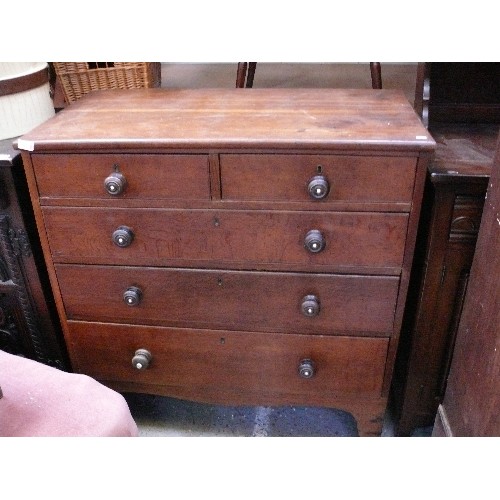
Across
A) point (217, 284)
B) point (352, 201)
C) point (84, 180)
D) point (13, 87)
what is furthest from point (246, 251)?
point (13, 87)

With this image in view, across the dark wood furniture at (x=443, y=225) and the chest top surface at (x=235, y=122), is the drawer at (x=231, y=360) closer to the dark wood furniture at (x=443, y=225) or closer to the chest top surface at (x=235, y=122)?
the dark wood furniture at (x=443, y=225)

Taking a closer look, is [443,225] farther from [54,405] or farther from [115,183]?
[54,405]

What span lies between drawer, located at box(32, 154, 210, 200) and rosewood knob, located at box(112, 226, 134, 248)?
0.07 meters

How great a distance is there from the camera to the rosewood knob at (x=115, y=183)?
969 mm

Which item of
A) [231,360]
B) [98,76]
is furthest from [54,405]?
[98,76]

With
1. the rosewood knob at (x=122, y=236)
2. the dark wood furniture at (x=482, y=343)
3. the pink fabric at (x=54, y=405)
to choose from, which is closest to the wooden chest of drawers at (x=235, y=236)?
the rosewood knob at (x=122, y=236)

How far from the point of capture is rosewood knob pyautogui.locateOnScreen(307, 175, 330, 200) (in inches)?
36.5

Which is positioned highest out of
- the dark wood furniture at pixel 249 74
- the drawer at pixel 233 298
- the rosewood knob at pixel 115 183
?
the dark wood furniture at pixel 249 74

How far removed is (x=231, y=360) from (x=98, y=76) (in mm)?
867

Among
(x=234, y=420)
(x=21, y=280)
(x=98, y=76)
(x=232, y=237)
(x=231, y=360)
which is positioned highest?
(x=98, y=76)

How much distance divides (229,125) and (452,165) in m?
0.46

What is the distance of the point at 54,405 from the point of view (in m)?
0.77

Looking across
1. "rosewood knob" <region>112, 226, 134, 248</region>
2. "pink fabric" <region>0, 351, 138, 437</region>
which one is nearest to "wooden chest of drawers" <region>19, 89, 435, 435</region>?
"rosewood knob" <region>112, 226, 134, 248</region>

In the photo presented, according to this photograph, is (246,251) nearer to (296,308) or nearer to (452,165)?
(296,308)
